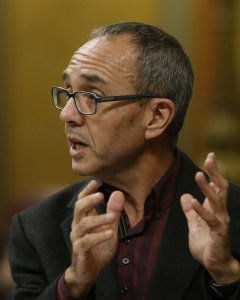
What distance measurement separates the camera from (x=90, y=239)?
202 cm

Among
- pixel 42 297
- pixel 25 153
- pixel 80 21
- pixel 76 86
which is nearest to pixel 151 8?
pixel 80 21

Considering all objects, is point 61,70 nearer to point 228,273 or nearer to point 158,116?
point 158,116

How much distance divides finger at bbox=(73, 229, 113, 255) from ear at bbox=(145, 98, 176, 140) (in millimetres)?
408

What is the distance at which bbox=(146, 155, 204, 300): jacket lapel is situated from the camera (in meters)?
2.19

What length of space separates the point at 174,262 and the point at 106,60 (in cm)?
56

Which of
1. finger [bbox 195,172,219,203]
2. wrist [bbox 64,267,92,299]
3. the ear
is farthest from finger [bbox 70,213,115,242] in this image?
the ear

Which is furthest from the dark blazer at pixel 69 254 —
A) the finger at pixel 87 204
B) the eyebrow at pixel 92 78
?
the eyebrow at pixel 92 78

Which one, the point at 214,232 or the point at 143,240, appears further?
the point at 143,240

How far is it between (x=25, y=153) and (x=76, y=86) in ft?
8.54

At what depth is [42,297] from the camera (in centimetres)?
217

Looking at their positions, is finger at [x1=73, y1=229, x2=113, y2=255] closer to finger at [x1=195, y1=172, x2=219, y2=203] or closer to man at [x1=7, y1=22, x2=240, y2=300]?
man at [x1=7, y1=22, x2=240, y2=300]

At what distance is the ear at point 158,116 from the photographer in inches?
91.8

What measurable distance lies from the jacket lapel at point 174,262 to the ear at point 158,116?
0.17 m

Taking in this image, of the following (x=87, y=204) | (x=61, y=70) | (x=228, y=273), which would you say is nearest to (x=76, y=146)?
(x=87, y=204)
